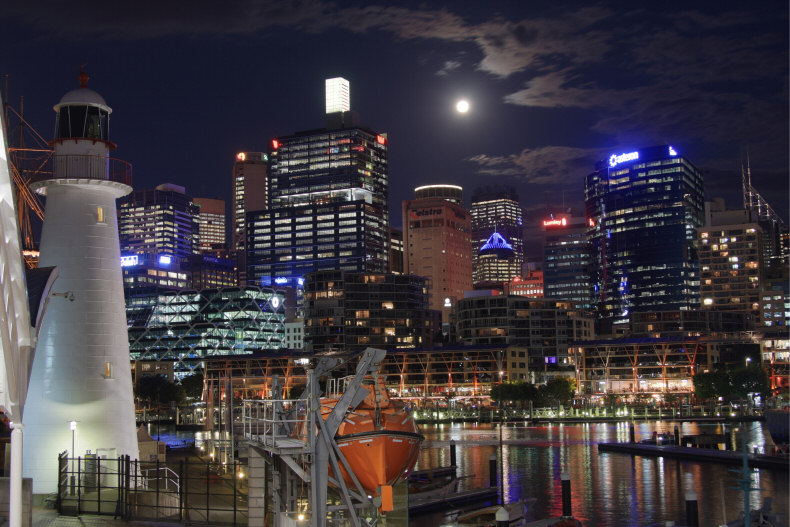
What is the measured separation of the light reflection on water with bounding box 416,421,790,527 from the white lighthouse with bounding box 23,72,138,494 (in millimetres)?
24326

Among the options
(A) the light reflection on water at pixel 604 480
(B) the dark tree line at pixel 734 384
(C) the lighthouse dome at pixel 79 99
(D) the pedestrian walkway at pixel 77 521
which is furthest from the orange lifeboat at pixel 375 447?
(B) the dark tree line at pixel 734 384

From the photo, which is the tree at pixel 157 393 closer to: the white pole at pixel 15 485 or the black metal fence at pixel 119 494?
the black metal fence at pixel 119 494

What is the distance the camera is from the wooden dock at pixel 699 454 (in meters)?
70.7

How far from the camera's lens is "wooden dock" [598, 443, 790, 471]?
232 ft

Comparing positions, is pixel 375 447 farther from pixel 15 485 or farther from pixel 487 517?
pixel 15 485

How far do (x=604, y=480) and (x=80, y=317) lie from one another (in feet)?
167

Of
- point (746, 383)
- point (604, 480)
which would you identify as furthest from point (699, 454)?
point (746, 383)

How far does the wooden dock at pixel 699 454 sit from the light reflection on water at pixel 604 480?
0.95 metres

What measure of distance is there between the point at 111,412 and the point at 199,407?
16855cm

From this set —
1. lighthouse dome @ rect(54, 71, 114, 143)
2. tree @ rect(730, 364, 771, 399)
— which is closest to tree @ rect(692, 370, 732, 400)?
tree @ rect(730, 364, 771, 399)

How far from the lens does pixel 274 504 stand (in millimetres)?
30859

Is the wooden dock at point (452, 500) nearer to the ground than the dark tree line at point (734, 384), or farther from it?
nearer to the ground

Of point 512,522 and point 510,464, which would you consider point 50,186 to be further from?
point 510,464

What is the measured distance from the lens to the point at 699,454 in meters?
79.4
